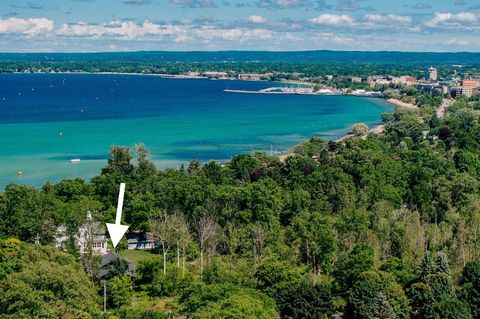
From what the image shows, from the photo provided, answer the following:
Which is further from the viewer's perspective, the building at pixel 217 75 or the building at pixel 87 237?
the building at pixel 217 75

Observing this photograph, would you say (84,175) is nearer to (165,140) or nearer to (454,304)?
(165,140)

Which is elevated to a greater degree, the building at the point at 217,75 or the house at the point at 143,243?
the building at the point at 217,75

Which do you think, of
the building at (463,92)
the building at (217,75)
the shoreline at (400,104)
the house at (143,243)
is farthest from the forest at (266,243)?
the building at (217,75)

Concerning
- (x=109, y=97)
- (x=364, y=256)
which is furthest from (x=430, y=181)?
(x=109, y=97)

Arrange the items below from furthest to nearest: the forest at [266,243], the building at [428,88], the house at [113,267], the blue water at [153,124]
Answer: the building at [428,88]
the blue water at [153,124]
the house at [113,267]
the forest at [266,243]

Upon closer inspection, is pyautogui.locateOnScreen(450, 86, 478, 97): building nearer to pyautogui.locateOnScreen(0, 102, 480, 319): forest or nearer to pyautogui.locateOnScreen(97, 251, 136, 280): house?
Result: pyautogui.locateOnScreen(0, 102, 480, 319): forest

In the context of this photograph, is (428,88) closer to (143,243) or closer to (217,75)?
(217,75)

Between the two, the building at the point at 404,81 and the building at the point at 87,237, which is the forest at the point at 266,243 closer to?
the building at the point at 87,237

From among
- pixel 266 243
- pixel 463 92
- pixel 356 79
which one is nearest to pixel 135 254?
pixel 266 243
